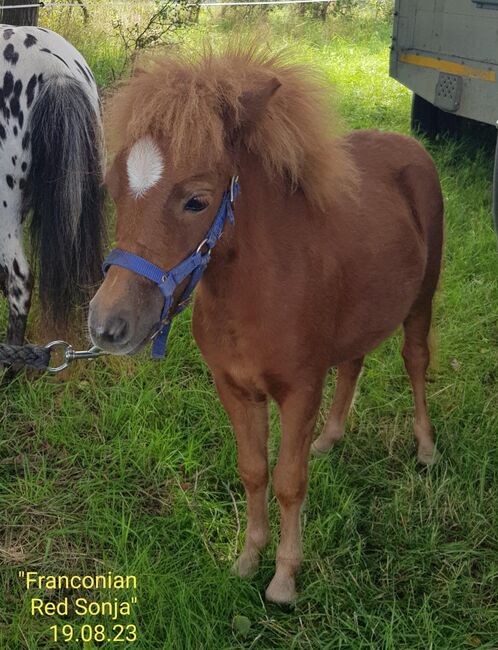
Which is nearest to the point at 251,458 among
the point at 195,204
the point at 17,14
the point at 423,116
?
the point at 195,204

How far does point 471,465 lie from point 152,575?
54.2 inches

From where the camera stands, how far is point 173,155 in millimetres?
1537

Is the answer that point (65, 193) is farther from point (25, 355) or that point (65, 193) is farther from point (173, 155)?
point (173, 155)

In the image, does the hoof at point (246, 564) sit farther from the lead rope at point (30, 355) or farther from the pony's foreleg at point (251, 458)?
the lead rope at point (30, 355)

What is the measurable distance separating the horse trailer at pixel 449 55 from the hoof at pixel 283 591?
3900 millimetres

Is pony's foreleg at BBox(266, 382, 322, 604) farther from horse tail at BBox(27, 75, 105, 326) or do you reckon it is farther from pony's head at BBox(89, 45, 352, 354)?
horse tail at BBox(27, 75, 105, 326)

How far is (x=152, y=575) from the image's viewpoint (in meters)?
2.17

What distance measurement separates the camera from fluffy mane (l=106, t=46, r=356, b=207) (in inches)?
61.3

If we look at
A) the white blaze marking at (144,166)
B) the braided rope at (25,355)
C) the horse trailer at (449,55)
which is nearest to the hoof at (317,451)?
the braided rope at (25,355)

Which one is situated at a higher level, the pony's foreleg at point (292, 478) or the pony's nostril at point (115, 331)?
the pony's nostril at point (115, 331)

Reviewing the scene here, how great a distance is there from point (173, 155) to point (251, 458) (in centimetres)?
111

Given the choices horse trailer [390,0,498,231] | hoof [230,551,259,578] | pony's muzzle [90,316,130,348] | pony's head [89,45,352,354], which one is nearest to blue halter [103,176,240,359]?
pony's head [89,45,352,354]

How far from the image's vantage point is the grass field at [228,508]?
83.1 inches

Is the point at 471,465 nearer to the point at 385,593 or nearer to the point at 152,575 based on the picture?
the point at 385,593
